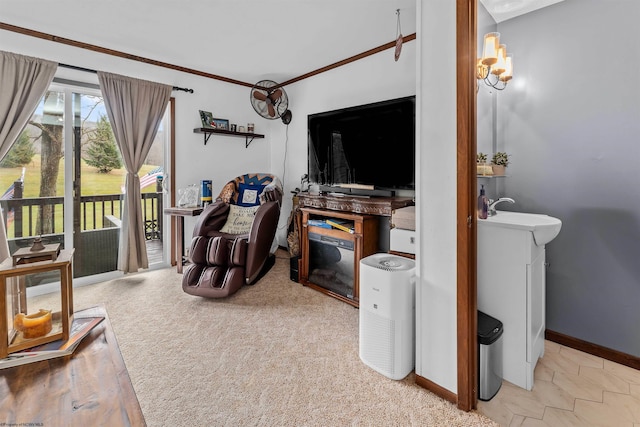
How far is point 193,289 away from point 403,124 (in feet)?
7.56

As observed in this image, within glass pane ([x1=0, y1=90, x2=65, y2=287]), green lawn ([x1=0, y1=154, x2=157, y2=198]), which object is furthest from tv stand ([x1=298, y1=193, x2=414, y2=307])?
glass pane ([x1=0, y1=90, x2=65, y2=287])

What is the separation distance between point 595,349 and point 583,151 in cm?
124

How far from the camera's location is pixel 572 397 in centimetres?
160

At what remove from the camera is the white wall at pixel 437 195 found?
1477mm

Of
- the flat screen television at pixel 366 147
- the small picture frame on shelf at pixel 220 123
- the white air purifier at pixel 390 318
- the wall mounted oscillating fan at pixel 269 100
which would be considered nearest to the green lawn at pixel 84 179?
the small picture frame on shelf at pixel 220 123

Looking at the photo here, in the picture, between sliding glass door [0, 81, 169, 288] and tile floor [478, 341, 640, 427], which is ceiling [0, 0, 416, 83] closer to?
sliding glass door [0, 81, 169, 288]

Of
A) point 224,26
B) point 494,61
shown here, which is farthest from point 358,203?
point 224,26

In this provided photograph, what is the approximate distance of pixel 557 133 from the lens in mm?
2066

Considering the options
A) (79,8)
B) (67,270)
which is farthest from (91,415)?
(79,8)

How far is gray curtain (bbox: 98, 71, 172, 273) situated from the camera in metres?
3.21

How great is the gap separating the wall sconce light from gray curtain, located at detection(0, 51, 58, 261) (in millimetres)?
3579

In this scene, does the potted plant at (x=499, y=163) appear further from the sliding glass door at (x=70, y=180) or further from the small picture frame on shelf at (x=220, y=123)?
the sliding glass door at (x=70, y=180)

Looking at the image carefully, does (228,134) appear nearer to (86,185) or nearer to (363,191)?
(86,185)

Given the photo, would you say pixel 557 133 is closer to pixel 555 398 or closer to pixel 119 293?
pixel 555 398
